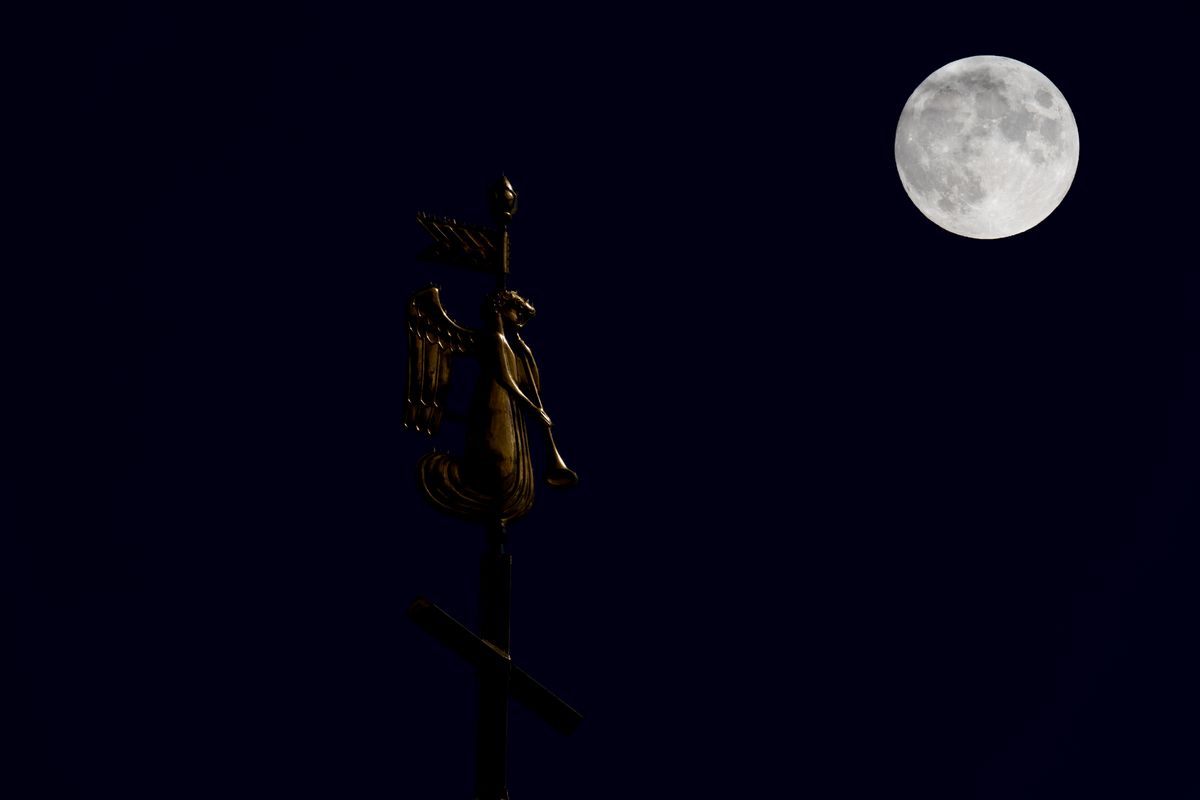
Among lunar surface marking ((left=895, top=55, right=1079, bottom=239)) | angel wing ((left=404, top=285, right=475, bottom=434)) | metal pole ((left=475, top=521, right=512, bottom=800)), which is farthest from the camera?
lunar surface marking ((left=895, top=55, right=1079, bottom=239))

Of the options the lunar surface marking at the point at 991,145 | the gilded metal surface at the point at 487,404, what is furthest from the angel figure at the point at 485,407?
the lunar surface marking at the point at 991,145

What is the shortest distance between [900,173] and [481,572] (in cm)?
227

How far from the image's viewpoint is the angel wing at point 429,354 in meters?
4.34

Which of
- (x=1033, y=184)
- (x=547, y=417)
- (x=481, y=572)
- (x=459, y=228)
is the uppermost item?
(x=1033, y=184)

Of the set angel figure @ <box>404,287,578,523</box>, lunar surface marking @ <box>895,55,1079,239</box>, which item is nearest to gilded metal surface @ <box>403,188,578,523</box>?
angel figure @ <box>404,287,578,523</box>

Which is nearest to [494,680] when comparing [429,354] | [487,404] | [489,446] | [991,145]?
[489,446]

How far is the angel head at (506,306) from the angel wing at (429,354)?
91mm

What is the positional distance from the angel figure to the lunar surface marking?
5.68 feet

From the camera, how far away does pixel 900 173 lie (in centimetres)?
576

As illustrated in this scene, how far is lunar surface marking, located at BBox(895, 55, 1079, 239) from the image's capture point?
5.45 m

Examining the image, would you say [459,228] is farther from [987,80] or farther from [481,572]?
[987,80]

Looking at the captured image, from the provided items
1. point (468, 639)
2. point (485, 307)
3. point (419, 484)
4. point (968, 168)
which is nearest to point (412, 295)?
point (485, 307)

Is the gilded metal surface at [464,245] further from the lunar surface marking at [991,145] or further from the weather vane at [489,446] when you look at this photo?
the lunar surface marking at [991,145]

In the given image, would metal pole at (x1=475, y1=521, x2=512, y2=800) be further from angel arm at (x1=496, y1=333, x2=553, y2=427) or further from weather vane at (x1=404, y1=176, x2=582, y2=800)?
angel arm at (x1=496, y1=333, x2=553, y2=427)
